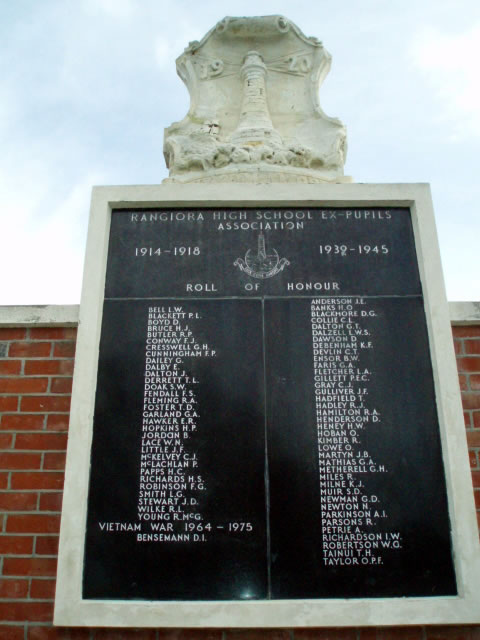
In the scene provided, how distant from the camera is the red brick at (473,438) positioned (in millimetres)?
3785

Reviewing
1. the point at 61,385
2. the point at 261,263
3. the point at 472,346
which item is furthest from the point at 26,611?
the point at 472,346

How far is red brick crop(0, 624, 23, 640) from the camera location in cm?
337

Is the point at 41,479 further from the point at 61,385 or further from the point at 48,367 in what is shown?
the point at 48,367

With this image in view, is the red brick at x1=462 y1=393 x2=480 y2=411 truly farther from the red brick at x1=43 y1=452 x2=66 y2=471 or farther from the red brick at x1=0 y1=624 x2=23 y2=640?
the red brick at x1=0 y1=624 x2=23 y2=640

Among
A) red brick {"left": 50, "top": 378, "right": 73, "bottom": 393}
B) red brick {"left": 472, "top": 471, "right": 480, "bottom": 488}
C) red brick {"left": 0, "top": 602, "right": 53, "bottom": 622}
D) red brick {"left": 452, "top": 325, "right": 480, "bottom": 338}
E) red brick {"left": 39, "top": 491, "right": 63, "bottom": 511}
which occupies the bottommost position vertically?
red brick {"left": 0, "top": 602, "right": 53, "bottom": 622}

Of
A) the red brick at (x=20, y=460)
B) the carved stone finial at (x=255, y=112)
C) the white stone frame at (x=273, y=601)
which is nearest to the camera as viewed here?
the white stone frame at (x=273, y=601)

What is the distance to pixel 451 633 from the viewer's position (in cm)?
331

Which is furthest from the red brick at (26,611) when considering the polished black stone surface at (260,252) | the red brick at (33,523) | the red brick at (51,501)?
the polished black stone surface at (260,252)

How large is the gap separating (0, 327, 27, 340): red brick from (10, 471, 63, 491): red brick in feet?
3.12

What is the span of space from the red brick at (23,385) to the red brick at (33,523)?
0.80 meters

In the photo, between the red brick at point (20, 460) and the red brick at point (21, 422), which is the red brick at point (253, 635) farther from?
the red brick at point (21, 422)

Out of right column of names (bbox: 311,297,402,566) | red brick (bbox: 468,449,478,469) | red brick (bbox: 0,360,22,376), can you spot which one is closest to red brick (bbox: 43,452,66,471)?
red brick (bbox: 0,360,22,376)

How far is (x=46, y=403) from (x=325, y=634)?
2.21 m

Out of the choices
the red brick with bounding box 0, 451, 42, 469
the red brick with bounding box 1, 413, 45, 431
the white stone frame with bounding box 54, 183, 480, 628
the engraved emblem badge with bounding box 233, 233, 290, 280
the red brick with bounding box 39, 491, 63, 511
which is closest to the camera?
the white stone frame with bounding box 54, 183, 480, 628
